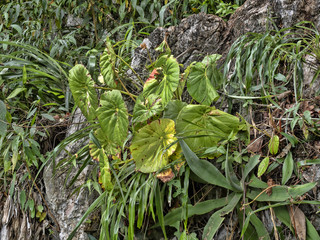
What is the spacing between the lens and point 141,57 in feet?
6.49

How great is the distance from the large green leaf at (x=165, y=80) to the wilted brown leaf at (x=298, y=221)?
0.61 m

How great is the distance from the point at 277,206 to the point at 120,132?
652 mm

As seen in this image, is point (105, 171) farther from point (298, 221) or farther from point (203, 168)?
point (298, 221)

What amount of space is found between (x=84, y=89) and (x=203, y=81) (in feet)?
1.75

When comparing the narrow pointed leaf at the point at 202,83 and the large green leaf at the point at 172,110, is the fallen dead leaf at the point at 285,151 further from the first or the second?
the large green leaf at the point at 172,110

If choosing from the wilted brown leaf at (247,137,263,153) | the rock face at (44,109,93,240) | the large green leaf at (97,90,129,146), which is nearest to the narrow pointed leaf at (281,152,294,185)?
the wilted brown leaf at (247,137,263,153)

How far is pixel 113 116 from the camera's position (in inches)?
55.4

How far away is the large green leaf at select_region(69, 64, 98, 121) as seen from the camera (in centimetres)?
151

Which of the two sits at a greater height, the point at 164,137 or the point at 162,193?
the point at 164,137

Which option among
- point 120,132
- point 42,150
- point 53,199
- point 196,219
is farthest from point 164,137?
point 42,150

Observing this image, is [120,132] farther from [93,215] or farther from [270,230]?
[270,230]

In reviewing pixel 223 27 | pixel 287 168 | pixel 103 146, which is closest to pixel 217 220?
pixel 287 168

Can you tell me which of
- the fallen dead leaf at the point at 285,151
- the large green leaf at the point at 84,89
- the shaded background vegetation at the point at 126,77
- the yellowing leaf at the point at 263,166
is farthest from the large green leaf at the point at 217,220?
the large green leaf at the point at 84,89

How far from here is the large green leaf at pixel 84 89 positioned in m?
1.51
